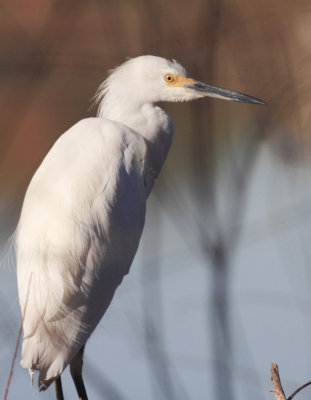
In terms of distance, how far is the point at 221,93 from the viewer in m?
2.92

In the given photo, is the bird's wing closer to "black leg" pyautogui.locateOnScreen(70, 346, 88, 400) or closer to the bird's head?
the bird's head

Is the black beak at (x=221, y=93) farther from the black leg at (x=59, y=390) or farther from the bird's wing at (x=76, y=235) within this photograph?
the black leg at (x=59, y=390)

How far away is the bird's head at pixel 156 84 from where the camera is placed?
2.84 metres

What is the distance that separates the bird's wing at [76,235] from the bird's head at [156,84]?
20cm

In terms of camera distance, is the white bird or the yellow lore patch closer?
the white bird

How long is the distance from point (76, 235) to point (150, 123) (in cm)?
66

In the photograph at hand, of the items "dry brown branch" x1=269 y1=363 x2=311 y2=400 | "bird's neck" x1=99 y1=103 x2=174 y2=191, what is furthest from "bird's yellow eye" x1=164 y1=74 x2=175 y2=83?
"dry brown branch" x1=269 y1=363 x2=311 y2=400

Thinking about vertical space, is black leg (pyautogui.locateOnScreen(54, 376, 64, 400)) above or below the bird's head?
below

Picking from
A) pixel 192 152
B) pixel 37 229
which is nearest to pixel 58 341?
pixel 37 229

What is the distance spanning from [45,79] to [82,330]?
0.87 metres

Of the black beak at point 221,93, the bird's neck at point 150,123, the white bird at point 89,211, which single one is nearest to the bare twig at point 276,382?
the white bird at point 89,211

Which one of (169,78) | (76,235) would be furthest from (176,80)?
(76,235)

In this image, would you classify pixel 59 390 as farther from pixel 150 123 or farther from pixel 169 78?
pixel 169 78

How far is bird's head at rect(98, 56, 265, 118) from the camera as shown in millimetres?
2838
